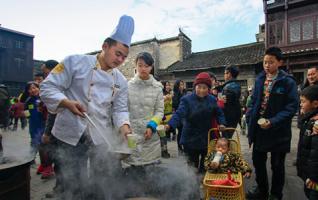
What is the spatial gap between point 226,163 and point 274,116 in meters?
0.94

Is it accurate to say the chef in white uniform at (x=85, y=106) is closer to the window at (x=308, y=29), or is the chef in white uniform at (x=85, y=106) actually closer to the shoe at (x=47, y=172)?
the shoe at (x=47, y=172)

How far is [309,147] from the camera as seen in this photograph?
279 centimetres

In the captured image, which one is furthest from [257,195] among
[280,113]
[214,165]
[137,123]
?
[137,123]

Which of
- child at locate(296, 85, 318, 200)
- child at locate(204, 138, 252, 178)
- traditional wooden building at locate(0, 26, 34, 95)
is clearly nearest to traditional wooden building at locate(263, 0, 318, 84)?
child at locate(296, 85, 318, 200)

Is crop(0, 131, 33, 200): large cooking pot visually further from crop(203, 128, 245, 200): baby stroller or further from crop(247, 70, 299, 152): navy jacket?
crop(247, 70, 299, 152): navy jacket

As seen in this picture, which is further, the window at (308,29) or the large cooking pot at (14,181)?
the window at (308,29)

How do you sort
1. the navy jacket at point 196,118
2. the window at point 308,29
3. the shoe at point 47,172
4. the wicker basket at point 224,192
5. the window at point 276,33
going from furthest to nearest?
the window at point 276,33 < the window at point 308,29 < the shoe at point 47,172 < the navy jacket at point 196,118 < the wicker basket at point 224,192

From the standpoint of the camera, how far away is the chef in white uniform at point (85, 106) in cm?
244

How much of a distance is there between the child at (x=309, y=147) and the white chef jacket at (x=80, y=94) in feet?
6.84

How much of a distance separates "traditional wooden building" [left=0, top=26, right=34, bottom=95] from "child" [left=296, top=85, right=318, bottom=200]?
114 ft

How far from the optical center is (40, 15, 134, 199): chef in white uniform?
8.01ft

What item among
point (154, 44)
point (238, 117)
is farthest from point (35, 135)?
point (154, 44)

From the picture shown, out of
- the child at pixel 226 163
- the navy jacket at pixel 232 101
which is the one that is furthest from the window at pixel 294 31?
the child at pixel 226 163

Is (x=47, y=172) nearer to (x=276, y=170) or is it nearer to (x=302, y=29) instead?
(x=276, y=170)
